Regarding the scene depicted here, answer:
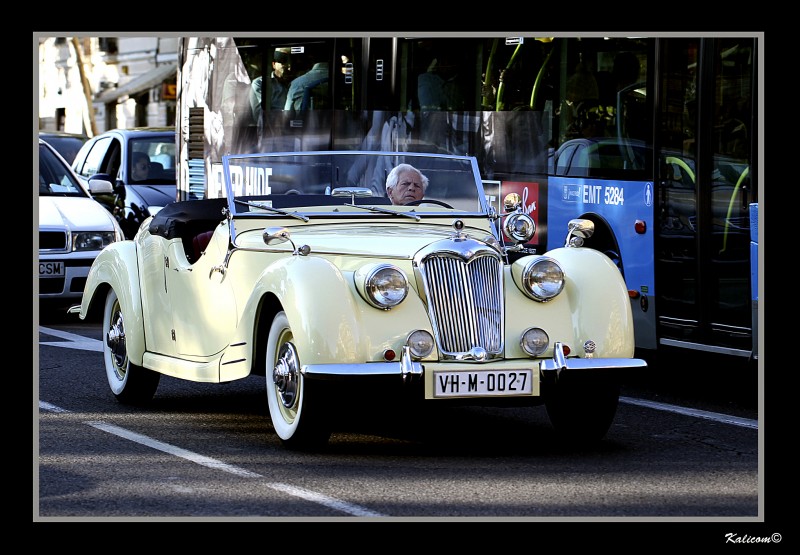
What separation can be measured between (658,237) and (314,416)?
12.7 ft

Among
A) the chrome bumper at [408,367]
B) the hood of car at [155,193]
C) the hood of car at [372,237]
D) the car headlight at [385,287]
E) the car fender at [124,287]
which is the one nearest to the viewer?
the chrome bumper at [408,367]

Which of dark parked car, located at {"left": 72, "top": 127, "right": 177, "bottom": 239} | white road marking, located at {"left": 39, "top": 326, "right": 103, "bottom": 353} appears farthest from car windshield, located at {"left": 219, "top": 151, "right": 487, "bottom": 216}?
dark parked car, located at {"left": 72, "top": 127, "right": 177, "bottom": 239}

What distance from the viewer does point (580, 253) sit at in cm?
795

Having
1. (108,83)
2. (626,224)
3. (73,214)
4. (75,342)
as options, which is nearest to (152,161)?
(73,214)

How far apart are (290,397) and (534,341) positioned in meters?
1.18

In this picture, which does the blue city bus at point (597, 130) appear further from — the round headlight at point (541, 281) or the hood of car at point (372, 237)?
the round headlight at point (541, 281)

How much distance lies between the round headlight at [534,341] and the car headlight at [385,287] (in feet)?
2.00

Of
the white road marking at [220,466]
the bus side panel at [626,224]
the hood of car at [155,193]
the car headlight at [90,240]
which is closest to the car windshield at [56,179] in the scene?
the car headlight at [90,240]

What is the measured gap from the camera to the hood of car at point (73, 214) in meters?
14.2

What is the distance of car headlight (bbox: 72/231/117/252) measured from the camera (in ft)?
46.6

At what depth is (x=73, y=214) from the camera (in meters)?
14.5

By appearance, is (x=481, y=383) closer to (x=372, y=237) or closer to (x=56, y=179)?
(x=372, y=237)
